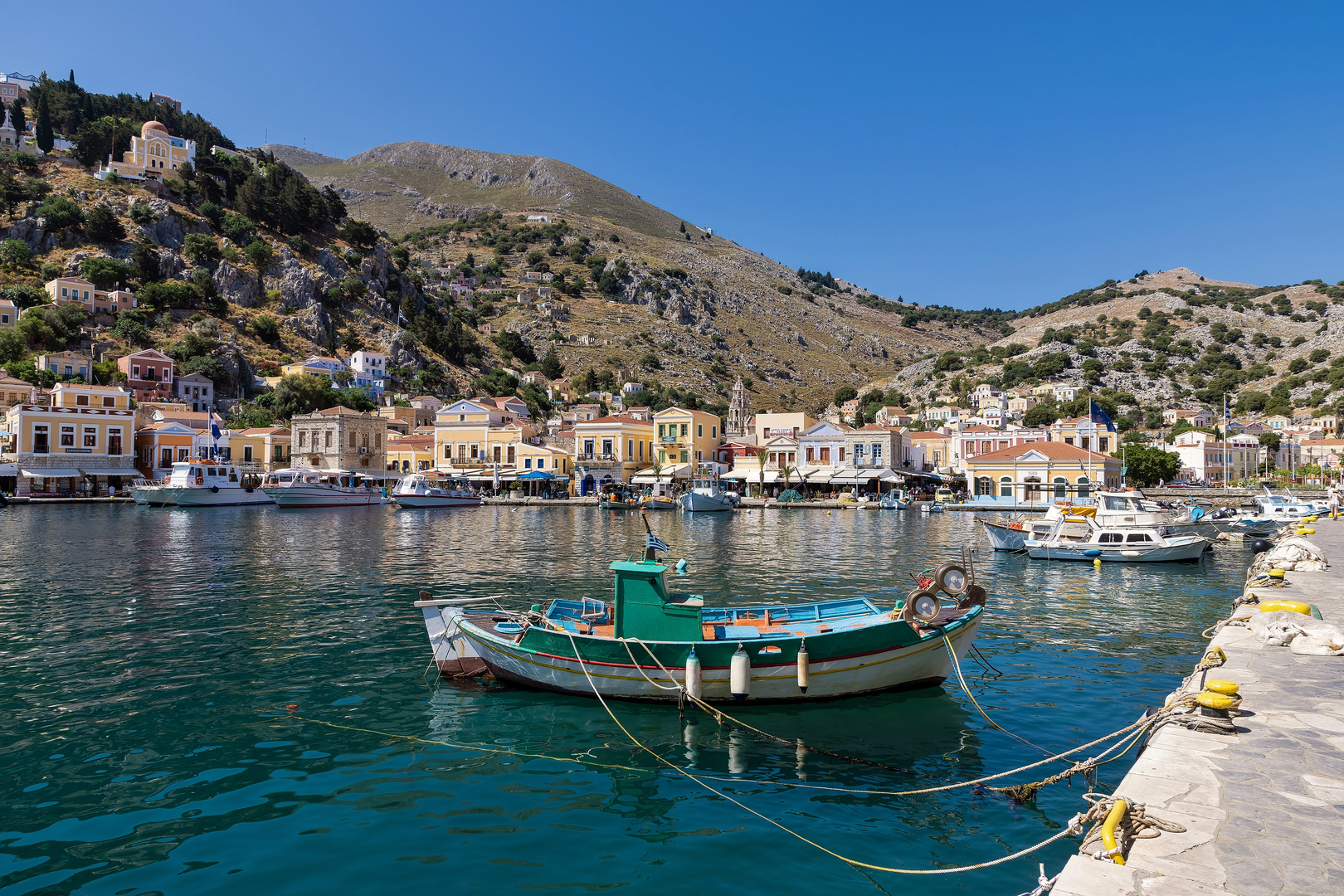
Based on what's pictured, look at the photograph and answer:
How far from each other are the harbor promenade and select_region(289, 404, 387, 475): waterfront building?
7046 centimetres

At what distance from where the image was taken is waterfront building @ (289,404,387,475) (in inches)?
2682

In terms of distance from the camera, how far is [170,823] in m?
7.21

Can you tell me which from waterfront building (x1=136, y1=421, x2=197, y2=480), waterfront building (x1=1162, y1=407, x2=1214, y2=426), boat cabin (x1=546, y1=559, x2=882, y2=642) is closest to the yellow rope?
boat cabin (x1=546, y1=559, x2=882, y2=642)

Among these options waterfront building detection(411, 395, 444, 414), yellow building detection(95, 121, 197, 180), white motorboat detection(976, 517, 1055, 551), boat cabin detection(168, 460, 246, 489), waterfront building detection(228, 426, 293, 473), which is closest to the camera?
white motorboat detection(976, 517, 1055, 551)

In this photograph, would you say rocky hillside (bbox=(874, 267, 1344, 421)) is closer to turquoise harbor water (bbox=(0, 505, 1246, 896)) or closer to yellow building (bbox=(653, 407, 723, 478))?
yellow building (bbox=(653, 407, 723, 478))

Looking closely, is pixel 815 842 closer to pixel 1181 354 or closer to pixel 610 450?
pixel 610 450

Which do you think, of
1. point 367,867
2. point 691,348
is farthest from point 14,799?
point 691,348

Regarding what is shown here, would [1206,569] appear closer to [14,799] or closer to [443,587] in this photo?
[443,587]

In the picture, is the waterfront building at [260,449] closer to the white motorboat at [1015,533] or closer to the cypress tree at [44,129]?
the cypress tree at [44,129]

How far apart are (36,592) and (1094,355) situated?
14291cm

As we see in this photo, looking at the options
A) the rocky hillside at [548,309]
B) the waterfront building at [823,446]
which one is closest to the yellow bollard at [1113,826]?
the waterfront building at [823,446]

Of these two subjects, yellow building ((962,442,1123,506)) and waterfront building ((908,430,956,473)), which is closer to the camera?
yellow building ((962,442,1123,506))

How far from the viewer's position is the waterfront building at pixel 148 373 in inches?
2751

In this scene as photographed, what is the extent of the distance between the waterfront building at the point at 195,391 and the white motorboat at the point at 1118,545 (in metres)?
75.6
